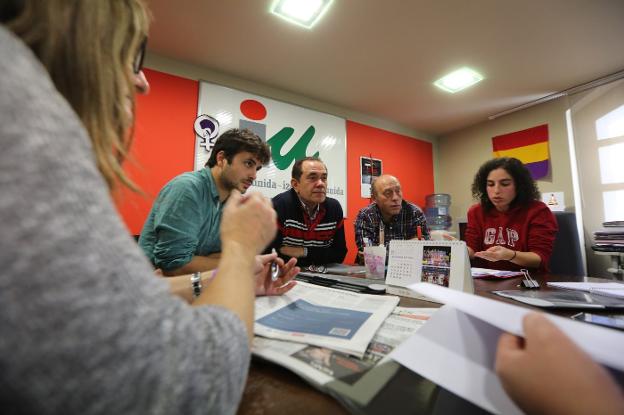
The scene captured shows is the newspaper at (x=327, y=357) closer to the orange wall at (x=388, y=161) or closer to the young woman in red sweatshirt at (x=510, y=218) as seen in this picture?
the young woman in red sweatshirt at (x=510, y=218)

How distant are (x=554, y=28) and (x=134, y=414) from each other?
3.41 m

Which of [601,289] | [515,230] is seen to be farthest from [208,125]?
[601,289]

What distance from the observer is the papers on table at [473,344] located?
262mm

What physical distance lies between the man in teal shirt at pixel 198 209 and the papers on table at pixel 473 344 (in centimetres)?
109

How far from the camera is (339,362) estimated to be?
0.39 meters

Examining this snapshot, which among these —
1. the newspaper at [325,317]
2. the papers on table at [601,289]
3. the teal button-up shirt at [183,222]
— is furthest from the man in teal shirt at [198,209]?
the papers on table at [601,289]

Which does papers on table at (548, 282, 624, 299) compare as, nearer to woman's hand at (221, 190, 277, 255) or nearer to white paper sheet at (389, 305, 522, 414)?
white paper sheet at (389, 305, 522, 414)

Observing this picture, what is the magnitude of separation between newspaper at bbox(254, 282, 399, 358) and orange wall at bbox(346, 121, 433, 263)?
2933mm

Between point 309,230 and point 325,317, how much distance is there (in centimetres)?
154

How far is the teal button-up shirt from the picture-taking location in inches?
47.9

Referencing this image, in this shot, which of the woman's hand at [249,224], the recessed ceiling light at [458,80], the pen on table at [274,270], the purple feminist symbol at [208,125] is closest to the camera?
the woman's hand at [249,224]

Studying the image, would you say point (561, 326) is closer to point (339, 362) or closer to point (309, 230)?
point (339, 362)

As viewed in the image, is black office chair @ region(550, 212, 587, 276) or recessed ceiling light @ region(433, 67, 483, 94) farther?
recessed ceiling light @ region(433, 67, 483, 94)

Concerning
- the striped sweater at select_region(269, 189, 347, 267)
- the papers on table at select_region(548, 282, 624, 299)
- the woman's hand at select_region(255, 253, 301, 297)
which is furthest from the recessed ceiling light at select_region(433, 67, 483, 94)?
the woman's hand at select_region(255, 253, 301, 297)
